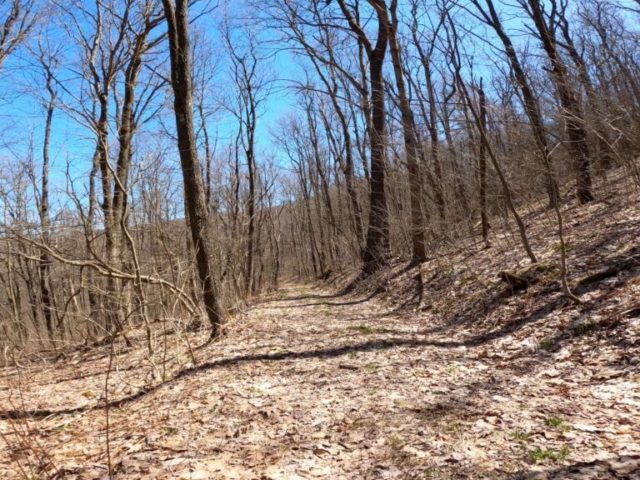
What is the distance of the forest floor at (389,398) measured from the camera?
109 inches

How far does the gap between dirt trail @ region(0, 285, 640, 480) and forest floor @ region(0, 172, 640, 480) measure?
2cm

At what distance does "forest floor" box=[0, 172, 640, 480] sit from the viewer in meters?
2.78

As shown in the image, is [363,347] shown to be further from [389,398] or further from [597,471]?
[597,471]

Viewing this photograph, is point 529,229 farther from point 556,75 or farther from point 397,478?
point 397,478

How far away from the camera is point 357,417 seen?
11.5 ft

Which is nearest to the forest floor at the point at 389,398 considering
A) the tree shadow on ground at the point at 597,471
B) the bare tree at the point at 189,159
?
the tree shadow on ground at the point at 597,471

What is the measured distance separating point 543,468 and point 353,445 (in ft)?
4.10

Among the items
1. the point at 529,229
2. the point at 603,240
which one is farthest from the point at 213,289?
the point at 529,229

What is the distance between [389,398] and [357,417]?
470mm

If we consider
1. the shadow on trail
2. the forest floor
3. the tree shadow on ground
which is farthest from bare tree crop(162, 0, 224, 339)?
the tree shadow on ground

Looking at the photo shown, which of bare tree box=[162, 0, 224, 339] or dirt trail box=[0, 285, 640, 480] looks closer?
dirt trail box=[0, 285, 640, 480]

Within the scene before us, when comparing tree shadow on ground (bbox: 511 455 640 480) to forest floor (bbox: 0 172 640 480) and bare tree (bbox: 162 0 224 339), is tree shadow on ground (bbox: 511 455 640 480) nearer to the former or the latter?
forest floor (bbox: 0 172 640 480)

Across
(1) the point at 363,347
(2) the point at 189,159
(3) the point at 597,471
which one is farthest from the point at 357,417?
(2) the point at 189,159

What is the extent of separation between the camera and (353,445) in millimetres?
3078
